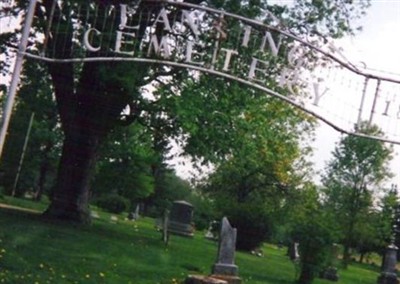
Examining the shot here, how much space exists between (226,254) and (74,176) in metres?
7.39

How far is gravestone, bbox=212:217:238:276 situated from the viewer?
14211 millimetres

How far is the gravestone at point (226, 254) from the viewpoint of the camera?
559 inches

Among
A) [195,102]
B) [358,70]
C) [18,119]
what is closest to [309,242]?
[195,102]

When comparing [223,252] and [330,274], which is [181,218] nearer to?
[330,274]

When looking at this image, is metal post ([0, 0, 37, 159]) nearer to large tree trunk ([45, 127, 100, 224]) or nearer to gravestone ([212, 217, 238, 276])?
gravestone ([212, 217, 238, 276])

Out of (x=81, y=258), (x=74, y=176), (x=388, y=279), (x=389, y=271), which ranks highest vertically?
(x=74, y=176)

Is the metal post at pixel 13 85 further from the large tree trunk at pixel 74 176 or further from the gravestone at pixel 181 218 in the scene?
the gravestone at pixel 181 218

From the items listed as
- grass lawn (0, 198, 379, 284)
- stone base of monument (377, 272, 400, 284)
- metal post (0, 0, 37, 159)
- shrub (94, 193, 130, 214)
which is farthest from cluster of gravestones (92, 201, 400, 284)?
shrub (94, 193, 130, 214)

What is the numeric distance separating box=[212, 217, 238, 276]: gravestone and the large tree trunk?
22.0 ft

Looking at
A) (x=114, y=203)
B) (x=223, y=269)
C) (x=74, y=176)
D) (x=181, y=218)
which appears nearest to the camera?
(x=223, y=269)

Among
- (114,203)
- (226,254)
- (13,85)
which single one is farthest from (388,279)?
(114,203)

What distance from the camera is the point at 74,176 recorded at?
65.7ft

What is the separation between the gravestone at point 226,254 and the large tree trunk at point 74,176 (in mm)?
6701

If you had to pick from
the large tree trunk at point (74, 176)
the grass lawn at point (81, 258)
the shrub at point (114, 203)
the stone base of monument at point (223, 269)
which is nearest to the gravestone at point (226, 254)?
the stone base of monument at point (223, 269)
